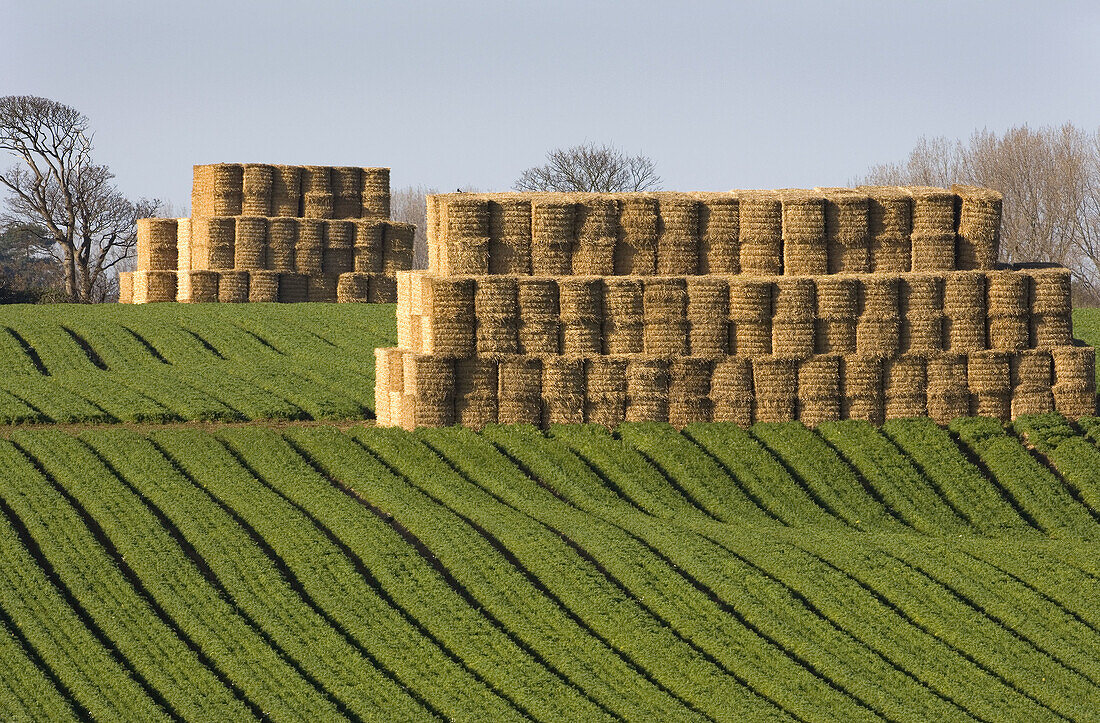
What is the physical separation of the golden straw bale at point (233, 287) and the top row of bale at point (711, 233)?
53.4 feet

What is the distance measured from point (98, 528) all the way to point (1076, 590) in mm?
12883

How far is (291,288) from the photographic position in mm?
41969

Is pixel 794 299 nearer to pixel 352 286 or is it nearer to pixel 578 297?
pixel 578 297

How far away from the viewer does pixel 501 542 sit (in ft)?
68.0

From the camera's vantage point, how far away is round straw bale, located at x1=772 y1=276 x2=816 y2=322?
2553 centimetres

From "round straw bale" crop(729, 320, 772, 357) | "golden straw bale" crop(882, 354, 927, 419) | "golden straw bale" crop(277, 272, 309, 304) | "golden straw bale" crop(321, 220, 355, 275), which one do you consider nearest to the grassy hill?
"golden straw bale" crop(882, 354, 927, 419)

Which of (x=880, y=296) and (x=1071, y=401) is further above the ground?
(x=880, y=296)

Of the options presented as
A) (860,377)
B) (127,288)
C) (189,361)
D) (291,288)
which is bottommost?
(860,377)

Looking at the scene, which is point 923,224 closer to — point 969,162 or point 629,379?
point 629,379

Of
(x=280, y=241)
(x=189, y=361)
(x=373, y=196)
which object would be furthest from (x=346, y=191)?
(x=189, y=361)

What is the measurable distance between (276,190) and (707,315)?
797 inches

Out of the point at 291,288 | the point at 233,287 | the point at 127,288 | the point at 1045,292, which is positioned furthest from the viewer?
the point at 127,288

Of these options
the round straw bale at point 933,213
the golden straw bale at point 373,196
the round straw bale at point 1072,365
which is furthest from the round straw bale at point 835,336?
the golden straw bale at point 373,196

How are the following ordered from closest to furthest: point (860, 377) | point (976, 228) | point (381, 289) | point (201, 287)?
point (860, 377) → point (976, 228) → point (201, 287) → point (381, 289)
